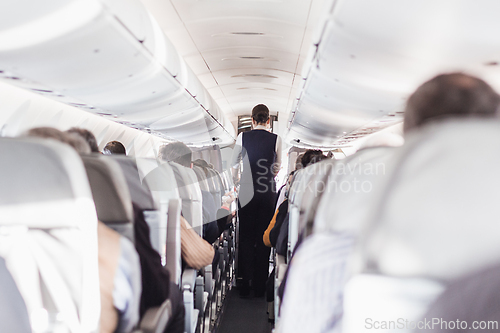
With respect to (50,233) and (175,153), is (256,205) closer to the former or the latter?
(175,153)

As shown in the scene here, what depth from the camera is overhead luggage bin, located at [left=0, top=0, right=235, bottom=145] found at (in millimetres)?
2016

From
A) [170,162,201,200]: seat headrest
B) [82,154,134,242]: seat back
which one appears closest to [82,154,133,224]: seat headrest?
[82,154,134,242]: seat back

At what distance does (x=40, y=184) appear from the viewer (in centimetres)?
100

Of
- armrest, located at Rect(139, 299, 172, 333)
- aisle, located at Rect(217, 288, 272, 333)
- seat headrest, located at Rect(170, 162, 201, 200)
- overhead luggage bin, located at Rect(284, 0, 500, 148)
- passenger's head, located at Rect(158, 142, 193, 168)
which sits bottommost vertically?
aisle, located at Rect(217, 288, 272, 333)

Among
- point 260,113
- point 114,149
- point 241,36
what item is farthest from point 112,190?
point 241,36

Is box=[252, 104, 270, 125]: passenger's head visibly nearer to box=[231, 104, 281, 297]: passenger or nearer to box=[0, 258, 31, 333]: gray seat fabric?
box=[231, 104, 281, 297]: passenger

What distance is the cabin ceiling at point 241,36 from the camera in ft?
15.3

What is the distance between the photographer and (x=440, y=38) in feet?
6.63

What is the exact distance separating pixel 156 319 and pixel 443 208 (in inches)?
50.9

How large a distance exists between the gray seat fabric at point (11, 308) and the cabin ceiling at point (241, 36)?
13.7ft

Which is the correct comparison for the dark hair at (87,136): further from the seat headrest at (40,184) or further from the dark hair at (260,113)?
the dark hair at (260,113)

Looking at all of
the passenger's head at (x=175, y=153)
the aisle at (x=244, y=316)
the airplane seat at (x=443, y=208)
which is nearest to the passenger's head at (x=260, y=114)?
the passenger's head at (x=175, y=153)

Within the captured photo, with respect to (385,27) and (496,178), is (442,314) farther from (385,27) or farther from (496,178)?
(385,27)

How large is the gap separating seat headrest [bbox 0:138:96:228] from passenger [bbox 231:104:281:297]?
2837mm
